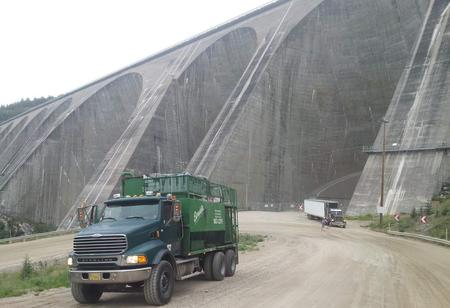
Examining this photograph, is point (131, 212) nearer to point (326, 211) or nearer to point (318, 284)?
point (318, 284)

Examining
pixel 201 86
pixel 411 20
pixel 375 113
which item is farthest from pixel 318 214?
pixel 201 86

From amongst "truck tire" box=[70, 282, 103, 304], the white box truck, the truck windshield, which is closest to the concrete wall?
the white box truck

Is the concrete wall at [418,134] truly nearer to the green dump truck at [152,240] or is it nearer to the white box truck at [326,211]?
the white box truck at [326,211]

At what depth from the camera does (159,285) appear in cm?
796

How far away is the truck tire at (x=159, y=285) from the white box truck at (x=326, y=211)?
2422 cm

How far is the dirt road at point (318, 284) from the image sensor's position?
822cm

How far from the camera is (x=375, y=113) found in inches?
1962

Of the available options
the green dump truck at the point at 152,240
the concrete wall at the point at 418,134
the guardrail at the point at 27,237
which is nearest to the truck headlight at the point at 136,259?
the green dump truck at the point at 152,240

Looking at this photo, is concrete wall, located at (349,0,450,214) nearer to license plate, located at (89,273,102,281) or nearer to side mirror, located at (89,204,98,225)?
side mirror, located at (89,204,98,225)

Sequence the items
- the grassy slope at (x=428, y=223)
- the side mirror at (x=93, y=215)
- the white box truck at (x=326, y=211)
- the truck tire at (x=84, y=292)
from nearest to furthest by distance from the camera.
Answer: the truck tire at (x=84, y=292)
the side mirror at (x=93, y=215)
the grassy slope at (x=428, y=223)
the white box truck at (x=326, y=211)

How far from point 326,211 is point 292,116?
15658 mm

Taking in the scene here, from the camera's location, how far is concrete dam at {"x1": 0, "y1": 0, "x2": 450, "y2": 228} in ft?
115

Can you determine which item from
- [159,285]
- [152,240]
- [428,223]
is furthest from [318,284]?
[428,223]

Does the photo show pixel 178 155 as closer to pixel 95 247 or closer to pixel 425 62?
pixel 425 62
